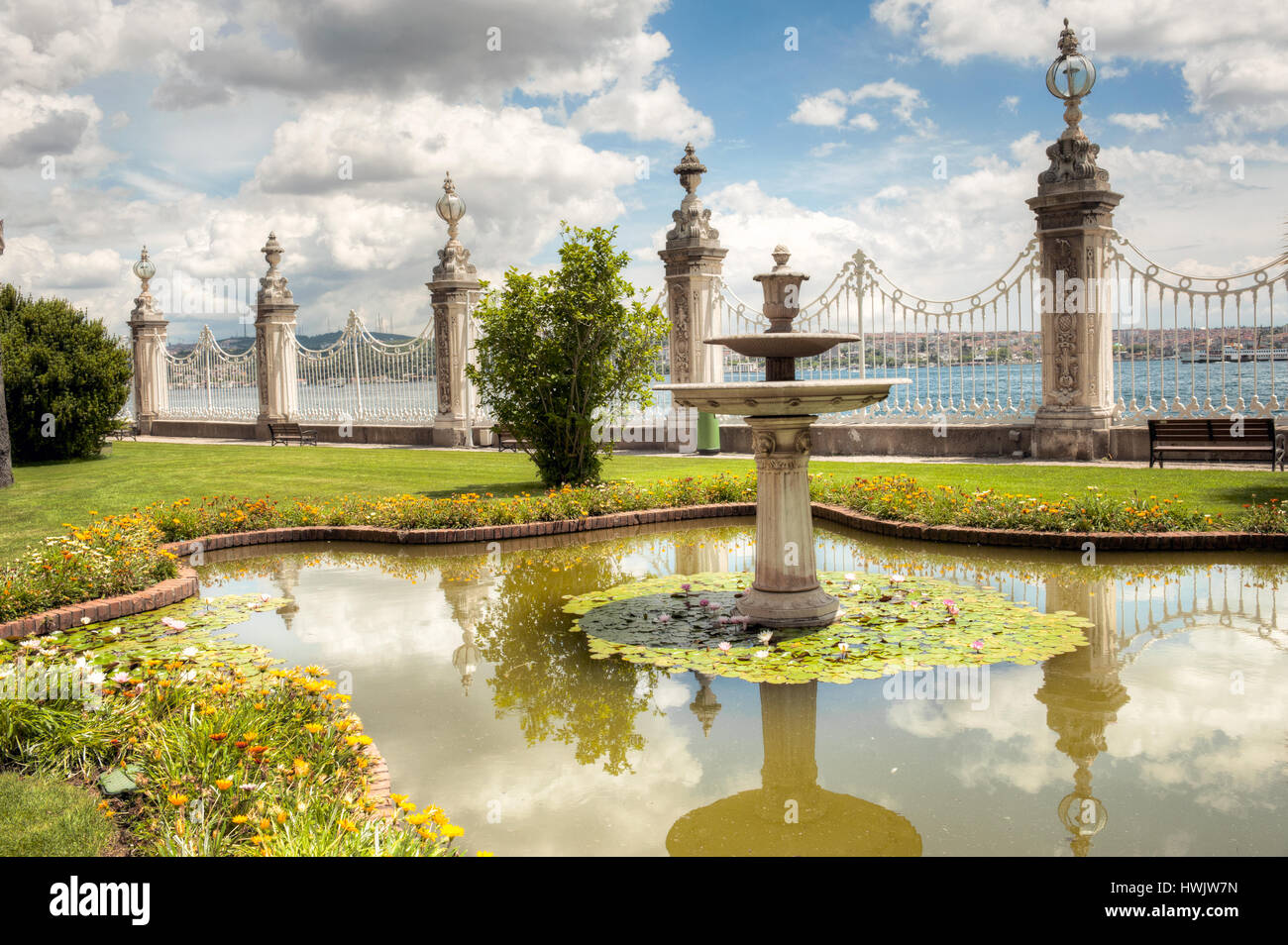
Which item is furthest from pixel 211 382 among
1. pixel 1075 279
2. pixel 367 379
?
pixel 1075 279

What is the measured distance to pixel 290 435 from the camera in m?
23.2

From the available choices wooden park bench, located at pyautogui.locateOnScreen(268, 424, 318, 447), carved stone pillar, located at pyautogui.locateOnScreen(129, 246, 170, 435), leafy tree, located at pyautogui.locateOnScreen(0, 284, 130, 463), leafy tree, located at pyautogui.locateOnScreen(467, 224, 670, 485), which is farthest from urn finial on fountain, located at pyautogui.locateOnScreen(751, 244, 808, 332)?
carved stone pillar, located at pyautogui.locateOnScreen(129, 246, 170, 435)

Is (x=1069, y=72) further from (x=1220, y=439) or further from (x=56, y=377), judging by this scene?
(x=56, y=377)

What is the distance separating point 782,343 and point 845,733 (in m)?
2.68

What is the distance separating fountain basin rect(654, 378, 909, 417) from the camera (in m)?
6.04

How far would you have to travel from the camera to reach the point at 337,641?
21.4 ft

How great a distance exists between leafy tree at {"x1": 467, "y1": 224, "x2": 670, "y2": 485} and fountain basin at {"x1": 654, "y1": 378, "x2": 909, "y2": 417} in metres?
5.24

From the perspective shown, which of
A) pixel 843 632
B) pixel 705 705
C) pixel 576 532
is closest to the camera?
pixel 705 705

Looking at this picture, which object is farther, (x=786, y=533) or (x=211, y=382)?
(x=211, y=382)

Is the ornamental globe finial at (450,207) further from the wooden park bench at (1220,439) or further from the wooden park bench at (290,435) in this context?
the wooden park bench at (1220,439)

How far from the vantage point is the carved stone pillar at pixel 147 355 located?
91.3 feet

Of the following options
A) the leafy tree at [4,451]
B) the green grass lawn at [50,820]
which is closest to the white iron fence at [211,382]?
the leafy tree at [4,451]
